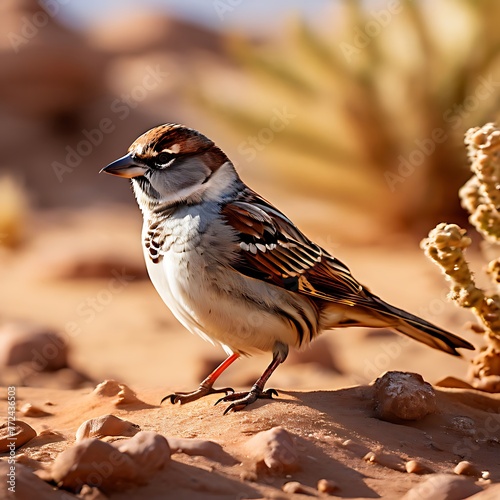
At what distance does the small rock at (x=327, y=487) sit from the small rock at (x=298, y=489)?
3 centimetres

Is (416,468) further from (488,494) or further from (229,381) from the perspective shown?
(229,381)

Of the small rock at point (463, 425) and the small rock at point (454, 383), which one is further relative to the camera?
the small rock at point (454, 383)

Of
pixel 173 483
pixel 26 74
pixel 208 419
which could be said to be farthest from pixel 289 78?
pixel 26 74

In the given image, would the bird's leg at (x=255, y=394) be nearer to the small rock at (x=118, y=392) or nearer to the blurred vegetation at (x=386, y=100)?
the small rock at (x=118, y=392)

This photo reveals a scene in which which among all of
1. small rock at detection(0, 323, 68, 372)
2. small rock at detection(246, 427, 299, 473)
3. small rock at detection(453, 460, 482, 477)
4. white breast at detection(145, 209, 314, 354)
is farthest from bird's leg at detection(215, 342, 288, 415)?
small rock at detection(0, 323, 68, 372)

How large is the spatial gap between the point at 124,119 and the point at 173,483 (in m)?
19.7

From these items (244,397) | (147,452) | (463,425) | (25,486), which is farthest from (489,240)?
(25,486)

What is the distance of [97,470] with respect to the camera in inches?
137

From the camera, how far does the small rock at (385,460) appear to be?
407 centimetres

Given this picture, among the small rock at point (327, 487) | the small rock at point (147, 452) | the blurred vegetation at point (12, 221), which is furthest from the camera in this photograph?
the blurred vegetation at point (12, 221)

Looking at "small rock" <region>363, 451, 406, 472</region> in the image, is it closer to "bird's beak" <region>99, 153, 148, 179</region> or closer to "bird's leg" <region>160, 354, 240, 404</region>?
"bird's leg" <region>160, 354, 240, 404</region>

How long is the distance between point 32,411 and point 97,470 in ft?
6.05

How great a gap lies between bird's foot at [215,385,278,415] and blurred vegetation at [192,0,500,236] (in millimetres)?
7017

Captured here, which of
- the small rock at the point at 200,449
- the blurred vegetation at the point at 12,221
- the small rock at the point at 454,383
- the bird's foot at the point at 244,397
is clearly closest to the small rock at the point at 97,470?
the small rock at the point at 200,449
